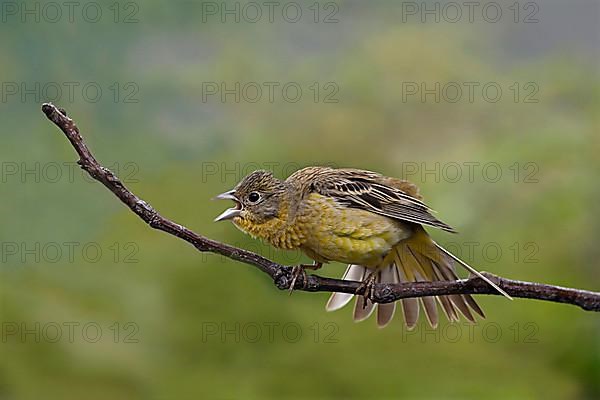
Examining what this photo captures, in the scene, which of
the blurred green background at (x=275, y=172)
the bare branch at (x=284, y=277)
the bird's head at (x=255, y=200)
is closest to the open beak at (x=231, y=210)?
the bird's head at (x=255, y=200)

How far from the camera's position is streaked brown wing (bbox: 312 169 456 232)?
185 centimetres

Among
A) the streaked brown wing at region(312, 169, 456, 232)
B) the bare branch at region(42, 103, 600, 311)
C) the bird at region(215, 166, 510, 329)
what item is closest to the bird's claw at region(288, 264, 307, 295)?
the bare branch at region(42, 103, 600, 311)

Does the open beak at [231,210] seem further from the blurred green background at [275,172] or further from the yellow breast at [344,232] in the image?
the blurred green background at [275,172]

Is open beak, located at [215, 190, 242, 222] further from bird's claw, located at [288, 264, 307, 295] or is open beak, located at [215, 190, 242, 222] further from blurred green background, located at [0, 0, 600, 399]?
blurred green background, located at [0, 0, 600, 399]

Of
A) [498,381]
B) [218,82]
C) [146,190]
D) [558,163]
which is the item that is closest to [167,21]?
[218,82]

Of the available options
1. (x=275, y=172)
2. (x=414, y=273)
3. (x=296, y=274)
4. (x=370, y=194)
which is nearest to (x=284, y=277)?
(x=296, y=274)

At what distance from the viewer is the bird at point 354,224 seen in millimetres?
1792

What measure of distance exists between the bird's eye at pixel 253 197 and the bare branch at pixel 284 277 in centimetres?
28

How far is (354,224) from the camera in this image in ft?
5.97

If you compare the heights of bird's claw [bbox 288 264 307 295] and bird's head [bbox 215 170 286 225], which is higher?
bird's head [bbox 215 170 286 225]

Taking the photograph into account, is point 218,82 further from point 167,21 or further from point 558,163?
point 558,163

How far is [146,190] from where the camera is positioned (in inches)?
117

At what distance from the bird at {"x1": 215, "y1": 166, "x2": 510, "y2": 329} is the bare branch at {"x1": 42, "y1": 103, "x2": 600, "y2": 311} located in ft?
0.52

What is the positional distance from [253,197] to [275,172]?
4.03ft
